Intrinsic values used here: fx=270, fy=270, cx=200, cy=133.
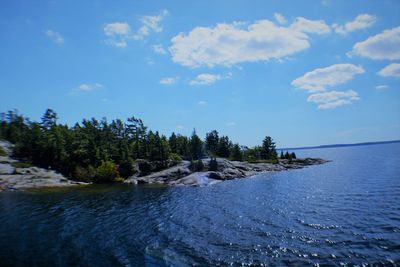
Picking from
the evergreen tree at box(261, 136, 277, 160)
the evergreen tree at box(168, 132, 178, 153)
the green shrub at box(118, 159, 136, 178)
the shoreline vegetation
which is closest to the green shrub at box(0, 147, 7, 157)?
the shoreline vegetation

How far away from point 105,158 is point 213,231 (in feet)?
280

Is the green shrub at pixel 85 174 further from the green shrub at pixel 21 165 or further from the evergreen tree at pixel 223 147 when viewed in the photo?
the evergreen tree at pixel 223 147

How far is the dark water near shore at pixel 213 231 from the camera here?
76.3 ft

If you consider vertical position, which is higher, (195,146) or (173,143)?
(173,143)

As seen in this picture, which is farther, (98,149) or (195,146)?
(195,146)

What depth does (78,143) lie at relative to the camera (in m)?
109

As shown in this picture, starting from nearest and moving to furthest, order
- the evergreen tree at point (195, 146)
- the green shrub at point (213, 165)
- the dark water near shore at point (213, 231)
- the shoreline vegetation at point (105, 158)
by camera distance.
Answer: the dark water near shore at point (213, 231) → the shoreline vegetation at point (105, 158) → the green shrub at point (213, 165) → the evergreen tree at point (195, 146)

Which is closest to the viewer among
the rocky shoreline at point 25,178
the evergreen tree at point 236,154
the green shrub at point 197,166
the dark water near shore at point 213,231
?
the dark water near shore at point 213,231

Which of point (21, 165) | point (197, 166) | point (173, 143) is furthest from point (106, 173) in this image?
point (173, 143)

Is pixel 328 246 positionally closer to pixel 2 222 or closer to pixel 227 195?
pixel 227 195

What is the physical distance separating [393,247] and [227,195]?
34.5 meters

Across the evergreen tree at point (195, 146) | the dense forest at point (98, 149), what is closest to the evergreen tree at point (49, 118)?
the dense forest at point (98, 149)

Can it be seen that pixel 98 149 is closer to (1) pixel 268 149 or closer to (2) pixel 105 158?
(2) pixel 105 158

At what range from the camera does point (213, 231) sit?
31.0 metres
